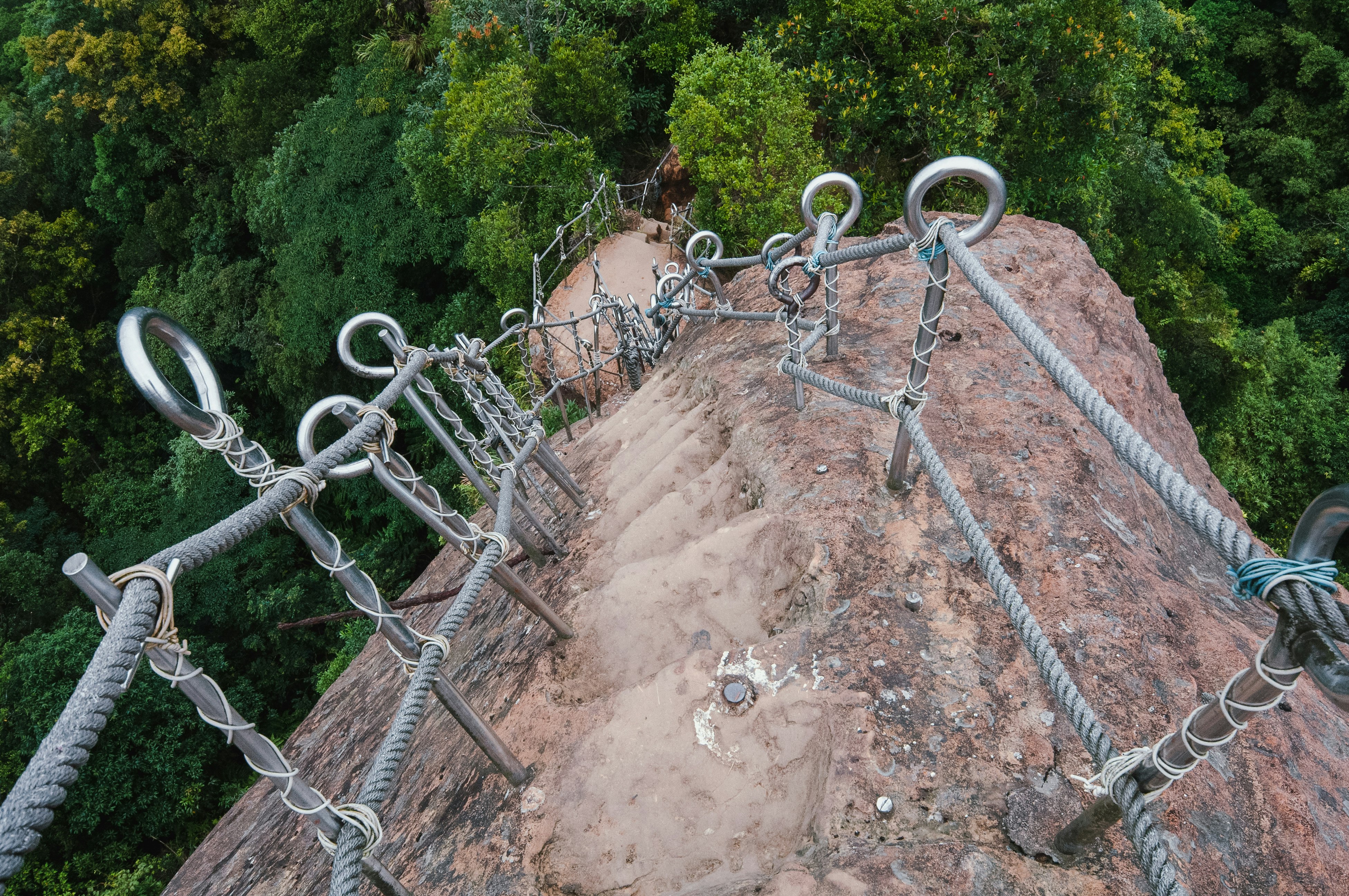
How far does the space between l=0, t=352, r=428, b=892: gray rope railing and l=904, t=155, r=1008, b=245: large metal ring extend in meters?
1.67

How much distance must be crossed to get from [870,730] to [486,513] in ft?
15.8

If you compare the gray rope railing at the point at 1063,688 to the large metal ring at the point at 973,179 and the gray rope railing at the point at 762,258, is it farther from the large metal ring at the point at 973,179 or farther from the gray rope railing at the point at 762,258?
the gray rope railing at the point at 762,258

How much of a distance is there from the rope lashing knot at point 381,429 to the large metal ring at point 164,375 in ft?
1.36

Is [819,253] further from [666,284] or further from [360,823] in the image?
[666,284]

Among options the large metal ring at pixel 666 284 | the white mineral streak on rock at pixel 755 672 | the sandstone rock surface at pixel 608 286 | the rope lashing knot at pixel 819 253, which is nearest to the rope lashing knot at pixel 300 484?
the white mineral streak on rock at pixel 755 672

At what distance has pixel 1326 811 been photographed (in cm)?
167

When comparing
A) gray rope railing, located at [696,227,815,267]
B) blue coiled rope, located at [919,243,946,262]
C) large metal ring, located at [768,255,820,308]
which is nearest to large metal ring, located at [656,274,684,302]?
gray rope railing, located at [696,227,815,267]

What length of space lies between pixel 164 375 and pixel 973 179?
6.18 ft

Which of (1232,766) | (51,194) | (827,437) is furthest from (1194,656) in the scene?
(51,194)

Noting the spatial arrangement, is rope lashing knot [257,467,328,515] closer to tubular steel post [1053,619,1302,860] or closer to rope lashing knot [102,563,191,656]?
rope lashing knot [102,563,191,656]

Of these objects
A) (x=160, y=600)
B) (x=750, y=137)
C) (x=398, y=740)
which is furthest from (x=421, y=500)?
(x=750, y=137)

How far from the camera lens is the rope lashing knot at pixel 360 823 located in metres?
1.46

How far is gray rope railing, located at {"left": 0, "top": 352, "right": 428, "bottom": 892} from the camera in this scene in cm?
92

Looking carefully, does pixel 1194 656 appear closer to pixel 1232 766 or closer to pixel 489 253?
pixel 1232 766
